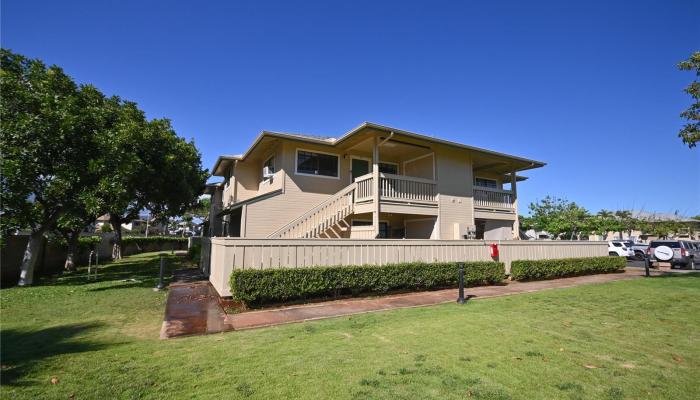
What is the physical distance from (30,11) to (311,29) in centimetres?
837

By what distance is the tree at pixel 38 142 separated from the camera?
10719 mm

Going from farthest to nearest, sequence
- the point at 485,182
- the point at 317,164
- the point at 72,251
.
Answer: the point at 485,182
the point at 72,251
the point at 317,164

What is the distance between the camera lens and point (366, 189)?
46.2ft

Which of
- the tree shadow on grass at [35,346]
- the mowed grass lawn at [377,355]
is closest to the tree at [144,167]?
the mowed grass lawn at [377,355]

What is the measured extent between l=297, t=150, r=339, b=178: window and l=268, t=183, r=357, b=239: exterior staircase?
1.82m

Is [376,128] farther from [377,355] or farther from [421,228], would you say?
[377,355]

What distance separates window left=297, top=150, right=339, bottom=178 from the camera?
15.0 metres

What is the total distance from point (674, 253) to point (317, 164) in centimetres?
2228

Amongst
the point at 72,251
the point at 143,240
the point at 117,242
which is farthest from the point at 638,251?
the point at 143,240

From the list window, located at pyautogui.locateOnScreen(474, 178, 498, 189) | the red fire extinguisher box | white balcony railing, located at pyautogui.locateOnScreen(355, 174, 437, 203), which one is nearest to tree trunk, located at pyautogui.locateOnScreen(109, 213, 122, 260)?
white balcony railing, located at pyautogui.locateOnScreen(355, 174, 437, 203)

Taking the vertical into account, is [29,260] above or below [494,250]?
below

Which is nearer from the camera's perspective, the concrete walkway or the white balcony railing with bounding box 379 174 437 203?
the concrete walkway

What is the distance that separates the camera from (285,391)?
3535 millimetres

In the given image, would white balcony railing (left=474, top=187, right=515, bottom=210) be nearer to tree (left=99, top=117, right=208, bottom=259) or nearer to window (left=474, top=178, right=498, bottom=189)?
window (left=474, top=178, right=498, bottom=189)
